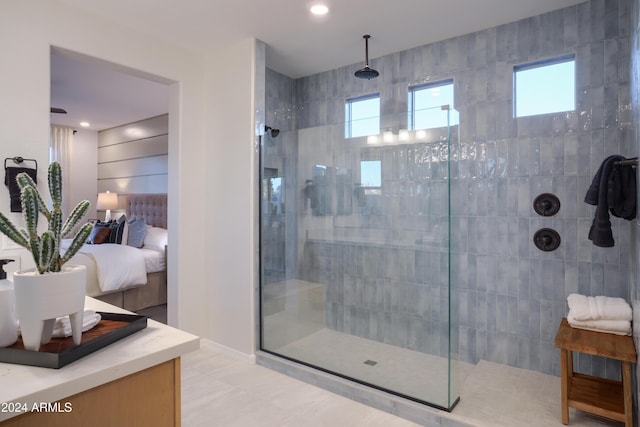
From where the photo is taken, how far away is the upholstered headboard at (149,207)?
18.7 feet

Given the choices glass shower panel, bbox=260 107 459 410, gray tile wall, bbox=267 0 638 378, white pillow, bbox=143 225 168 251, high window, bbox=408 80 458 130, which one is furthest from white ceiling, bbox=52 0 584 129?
white pillow, bbox=143 225 168 251

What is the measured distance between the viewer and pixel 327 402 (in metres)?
2.55

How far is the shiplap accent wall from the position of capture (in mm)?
5922

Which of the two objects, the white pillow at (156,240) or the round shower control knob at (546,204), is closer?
the round shower control knob at (546,204)

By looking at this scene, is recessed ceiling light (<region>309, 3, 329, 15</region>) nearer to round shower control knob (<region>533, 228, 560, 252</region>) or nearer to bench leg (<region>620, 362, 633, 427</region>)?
round shower control knob (<region>533, 228, 560, 252</region>)

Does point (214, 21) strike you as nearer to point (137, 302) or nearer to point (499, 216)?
point (499, 216)

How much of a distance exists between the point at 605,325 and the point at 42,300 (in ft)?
8.85

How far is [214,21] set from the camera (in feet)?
9.36

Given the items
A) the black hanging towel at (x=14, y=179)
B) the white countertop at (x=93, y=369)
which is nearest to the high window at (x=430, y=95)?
the white countertop at (x=93, y=369)

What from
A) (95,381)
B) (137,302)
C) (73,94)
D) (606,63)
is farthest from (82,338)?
(73,94)

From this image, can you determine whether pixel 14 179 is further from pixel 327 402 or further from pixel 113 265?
pixel 327 402

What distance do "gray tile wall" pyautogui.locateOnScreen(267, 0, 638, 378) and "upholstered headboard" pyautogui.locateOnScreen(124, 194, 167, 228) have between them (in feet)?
11.6

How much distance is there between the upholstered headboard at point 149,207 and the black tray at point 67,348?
4689 mm

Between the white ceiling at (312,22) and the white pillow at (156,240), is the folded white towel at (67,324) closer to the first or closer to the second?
the white ceiling at (312,22)
